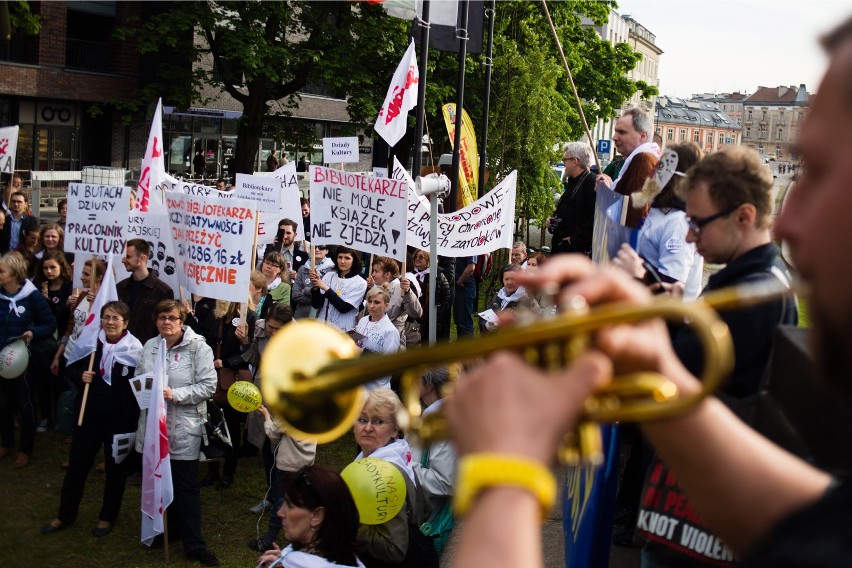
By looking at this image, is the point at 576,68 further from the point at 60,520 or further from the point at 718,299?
the point at 718,299

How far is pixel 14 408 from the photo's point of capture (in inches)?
333

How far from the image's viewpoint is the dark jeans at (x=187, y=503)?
256 inches

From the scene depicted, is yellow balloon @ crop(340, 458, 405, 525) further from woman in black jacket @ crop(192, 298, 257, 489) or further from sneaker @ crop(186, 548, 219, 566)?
woman in black jacket @ crop(192, 298, 257, 489)

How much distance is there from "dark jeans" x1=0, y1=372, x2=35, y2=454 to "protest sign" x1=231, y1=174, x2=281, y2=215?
4.12 m

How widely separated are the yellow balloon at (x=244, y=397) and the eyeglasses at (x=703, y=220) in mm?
4548

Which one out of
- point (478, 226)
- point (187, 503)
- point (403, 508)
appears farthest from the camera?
point (478, 226)

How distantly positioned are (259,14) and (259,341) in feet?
64.0

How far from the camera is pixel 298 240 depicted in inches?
497

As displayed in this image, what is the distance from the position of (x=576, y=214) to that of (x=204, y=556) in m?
4.05

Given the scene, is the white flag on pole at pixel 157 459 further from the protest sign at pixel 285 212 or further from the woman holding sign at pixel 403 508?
the protest sign at pixel 285 212

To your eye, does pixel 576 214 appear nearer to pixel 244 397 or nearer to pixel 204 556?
pixel 244 397

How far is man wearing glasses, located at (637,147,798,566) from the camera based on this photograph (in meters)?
2.81

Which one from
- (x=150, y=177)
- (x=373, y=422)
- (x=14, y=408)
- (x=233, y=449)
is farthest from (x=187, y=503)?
(x=150, y=177)

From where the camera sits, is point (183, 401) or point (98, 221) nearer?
point (183, 401)
